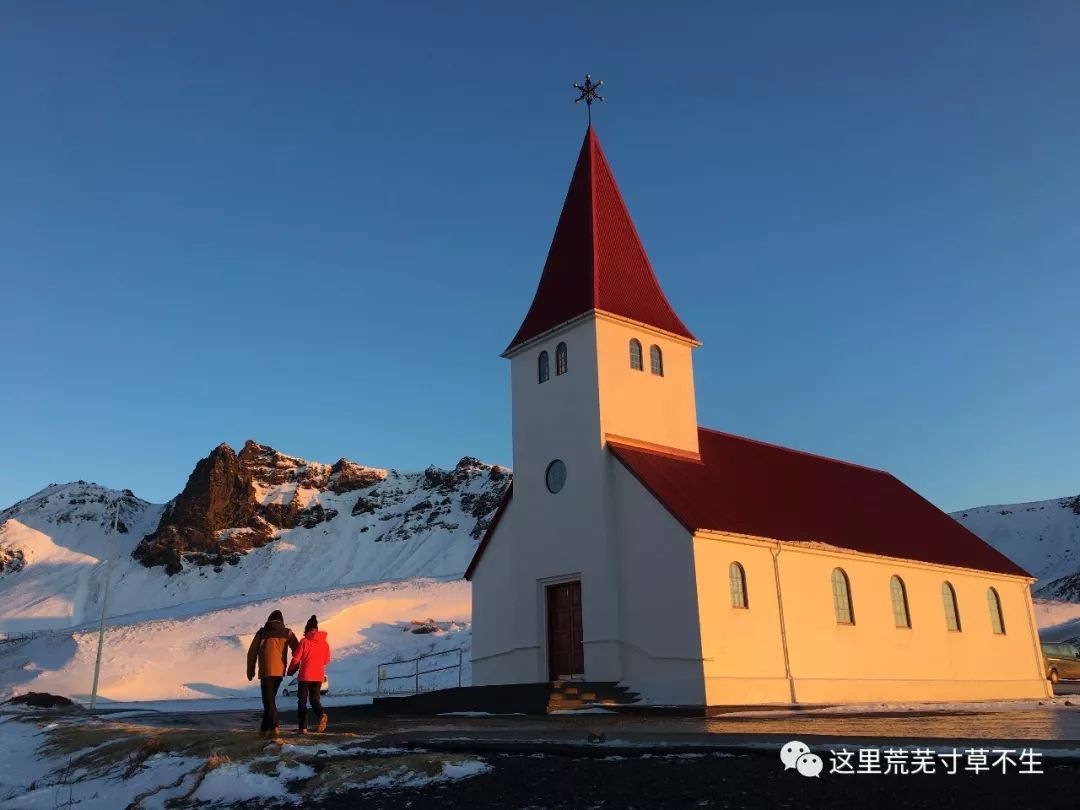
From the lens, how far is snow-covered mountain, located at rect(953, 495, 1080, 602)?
97375mm

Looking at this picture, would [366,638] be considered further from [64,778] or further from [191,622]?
[64,778]

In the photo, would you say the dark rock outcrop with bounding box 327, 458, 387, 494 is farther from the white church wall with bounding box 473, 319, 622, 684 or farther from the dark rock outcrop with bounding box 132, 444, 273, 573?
the white church wall with bounding box 473, 319, 622, 684

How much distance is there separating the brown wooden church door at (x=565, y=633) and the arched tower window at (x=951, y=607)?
11982 millimetres

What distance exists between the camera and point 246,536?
122 metres

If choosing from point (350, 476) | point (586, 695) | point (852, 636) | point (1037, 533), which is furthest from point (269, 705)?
point (350, 476)

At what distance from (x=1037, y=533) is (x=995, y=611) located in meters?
91.9

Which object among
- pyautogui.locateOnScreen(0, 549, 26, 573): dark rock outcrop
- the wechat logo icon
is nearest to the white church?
the wechat logo icon

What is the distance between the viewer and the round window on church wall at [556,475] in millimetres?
23203

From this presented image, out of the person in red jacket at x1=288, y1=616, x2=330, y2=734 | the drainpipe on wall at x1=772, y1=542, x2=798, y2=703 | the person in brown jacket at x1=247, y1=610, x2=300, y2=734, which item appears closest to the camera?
the person in brown jacket at x1=247, y1=610, x2=300, y2=734

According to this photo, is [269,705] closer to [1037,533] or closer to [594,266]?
[594,266]

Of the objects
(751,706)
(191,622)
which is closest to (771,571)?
(751,706)

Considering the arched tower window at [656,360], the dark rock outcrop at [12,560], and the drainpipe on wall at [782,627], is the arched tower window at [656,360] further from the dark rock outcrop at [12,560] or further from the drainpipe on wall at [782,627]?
the dark rock outcrop at [12,560]

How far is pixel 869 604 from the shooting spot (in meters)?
23.7

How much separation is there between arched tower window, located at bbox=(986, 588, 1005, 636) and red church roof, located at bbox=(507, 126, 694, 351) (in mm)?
13370
